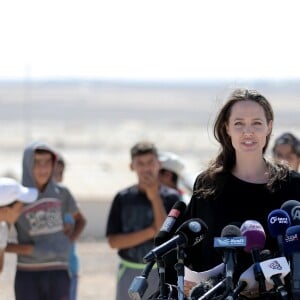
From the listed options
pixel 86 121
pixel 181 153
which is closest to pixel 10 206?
pixel 181 153

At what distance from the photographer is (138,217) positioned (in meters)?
7.45

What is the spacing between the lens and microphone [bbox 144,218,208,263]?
4.21m

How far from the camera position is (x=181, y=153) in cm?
5084

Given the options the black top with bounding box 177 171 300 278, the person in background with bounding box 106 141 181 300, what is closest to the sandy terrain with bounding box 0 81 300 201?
the black top with bounding box 177 171 300 278

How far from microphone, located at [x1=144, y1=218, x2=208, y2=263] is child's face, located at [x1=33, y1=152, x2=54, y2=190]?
10.7ft

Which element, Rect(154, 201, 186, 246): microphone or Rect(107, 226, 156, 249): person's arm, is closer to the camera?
Rect(154, 201, 186, 246): microphone

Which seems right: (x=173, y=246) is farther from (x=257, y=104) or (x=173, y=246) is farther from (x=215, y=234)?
(x=257, y=104)

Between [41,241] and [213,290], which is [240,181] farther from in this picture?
[41,241]

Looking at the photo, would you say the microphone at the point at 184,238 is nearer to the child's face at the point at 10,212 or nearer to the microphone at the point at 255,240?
the microphone at the point at 255,240

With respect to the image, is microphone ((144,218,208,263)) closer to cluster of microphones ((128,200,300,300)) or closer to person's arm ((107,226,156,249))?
cluster of microphones ((128,200,300,300))

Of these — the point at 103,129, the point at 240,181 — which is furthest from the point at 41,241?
the point at 103,129

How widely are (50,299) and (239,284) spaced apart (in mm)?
3366

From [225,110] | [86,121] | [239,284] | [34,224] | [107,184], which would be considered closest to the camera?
[239,284]

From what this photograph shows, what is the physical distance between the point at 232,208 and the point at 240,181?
16cm
